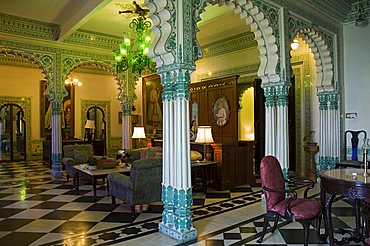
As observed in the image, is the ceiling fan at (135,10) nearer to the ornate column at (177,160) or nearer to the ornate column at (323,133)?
the ornate column at (177,160)

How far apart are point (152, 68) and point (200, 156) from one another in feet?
6.80

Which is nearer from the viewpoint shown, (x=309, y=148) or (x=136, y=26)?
(x=136, y=26)

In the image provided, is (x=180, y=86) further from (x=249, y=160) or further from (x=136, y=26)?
(x=249, y=160)

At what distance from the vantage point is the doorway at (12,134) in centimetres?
1223

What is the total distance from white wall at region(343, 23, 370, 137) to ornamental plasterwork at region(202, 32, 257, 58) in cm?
232

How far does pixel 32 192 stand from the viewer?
6.33 meters

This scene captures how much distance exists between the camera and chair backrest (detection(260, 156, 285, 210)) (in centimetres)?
346

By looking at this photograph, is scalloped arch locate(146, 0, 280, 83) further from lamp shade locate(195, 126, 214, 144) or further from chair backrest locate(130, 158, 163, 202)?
chair backrest locate(130, 158, 163, 202)

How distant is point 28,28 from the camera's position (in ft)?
24.6

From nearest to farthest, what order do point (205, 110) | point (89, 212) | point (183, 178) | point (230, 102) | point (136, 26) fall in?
point (183, 178), point (89, 212), point (136, 26), point (230, 102), point (205, 110)

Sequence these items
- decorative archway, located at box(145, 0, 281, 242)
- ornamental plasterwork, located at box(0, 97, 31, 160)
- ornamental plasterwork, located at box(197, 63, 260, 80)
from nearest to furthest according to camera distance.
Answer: decorative archway, located at box(145, 0, 281, 242) < ornamental plasterwork, located at box(197, 63, 260, 80) < ornamental plasterwork, located at box(0, 97, 31, 160)

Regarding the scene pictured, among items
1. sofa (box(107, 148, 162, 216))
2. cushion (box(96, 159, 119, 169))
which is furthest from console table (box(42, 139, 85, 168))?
sofa (box(107, 148, 162, 216))

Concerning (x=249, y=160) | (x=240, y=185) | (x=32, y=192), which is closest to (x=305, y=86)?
(x=249, y=160)

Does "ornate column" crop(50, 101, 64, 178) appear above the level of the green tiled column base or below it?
above
